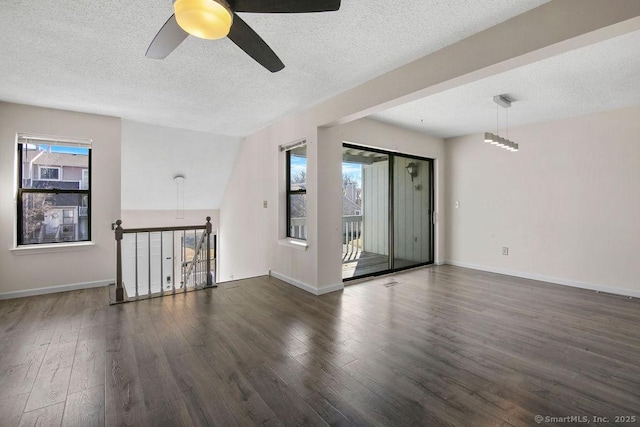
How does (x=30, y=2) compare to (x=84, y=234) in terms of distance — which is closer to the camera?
(x=30, y=2)

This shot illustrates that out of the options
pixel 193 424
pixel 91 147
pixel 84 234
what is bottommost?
pixel 193 424

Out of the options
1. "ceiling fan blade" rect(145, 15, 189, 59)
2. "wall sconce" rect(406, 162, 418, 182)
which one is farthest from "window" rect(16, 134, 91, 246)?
"wall sconce" rect(406, 162, 418, 182)

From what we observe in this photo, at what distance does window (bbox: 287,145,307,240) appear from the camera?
4.53m

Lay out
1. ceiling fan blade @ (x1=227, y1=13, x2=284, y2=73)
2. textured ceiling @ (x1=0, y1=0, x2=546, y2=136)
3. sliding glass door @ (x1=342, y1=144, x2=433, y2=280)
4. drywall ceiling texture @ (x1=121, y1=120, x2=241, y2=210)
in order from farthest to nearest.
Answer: drywall ceiling texture @ (x1=121, y1=120, x2=241, y2=210), sliding glass door @ (x1=342, y1=144, x2=433, y2=280), textured ceiling @ (x1=0, y1=0, x2=546, y2=136), ceiling fan blade @ (x1=227, y1=13, x2=284, y2=73)

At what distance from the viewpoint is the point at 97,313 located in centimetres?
329

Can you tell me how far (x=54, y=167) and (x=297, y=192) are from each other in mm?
3457

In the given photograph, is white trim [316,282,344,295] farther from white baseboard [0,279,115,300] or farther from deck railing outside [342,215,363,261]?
white baseboard [0,279,115,300]

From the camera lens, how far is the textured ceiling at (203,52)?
81.3 inches

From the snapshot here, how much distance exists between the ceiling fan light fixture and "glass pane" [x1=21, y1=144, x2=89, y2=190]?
3975 mm

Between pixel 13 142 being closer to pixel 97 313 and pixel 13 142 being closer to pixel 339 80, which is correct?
pixel 97 313

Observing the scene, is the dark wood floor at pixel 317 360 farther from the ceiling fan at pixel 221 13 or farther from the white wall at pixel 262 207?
the ceiling fan at pixel 221 13

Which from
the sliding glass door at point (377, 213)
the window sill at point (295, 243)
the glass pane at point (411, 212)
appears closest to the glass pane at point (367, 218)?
the sliding glass door at point (377, 213)

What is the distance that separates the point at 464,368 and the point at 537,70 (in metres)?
2.90

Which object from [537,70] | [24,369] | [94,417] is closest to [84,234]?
[24,369]
